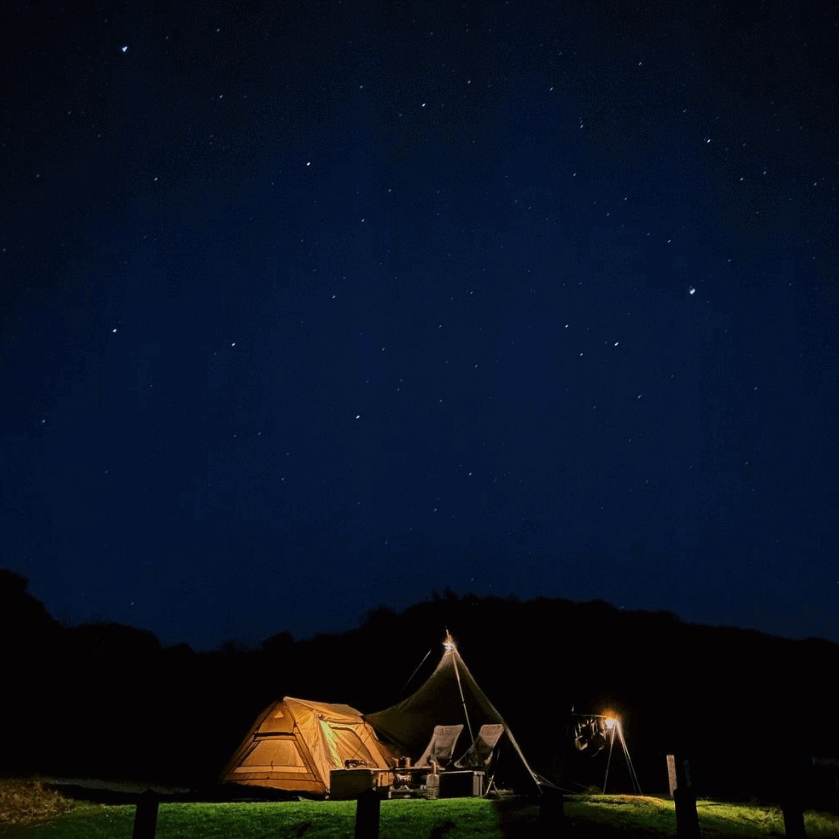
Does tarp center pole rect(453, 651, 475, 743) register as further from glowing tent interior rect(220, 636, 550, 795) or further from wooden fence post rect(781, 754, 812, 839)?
wooden fence post rect(781, 754, 812, 839)

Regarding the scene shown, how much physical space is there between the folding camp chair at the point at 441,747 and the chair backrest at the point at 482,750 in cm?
58

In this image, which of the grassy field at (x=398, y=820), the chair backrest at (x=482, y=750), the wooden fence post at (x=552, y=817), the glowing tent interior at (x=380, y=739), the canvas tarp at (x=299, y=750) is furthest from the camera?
the canvas tarp at (x=299, y=750)

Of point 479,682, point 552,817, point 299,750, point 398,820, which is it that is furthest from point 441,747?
point 479,682

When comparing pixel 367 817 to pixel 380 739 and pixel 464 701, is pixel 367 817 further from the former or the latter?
pixel 380 739

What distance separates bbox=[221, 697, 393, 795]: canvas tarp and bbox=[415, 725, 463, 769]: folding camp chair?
0.93 m

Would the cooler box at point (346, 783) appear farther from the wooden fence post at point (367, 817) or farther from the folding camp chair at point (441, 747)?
the wooden fence post at point (367, 817)

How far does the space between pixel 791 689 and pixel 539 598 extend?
15.6 meters

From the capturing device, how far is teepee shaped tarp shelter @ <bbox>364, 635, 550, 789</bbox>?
15984 mm

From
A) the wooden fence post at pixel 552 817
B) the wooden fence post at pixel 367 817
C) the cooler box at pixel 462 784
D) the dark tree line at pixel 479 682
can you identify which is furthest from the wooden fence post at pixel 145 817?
the dark tree line at pixel 479 682

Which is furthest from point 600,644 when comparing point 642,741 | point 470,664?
point 642,741

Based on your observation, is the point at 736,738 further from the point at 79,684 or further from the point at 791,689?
the point at 79,684

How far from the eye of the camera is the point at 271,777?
572 inches

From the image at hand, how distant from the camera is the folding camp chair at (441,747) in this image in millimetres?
15023

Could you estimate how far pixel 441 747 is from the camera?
15164mm
